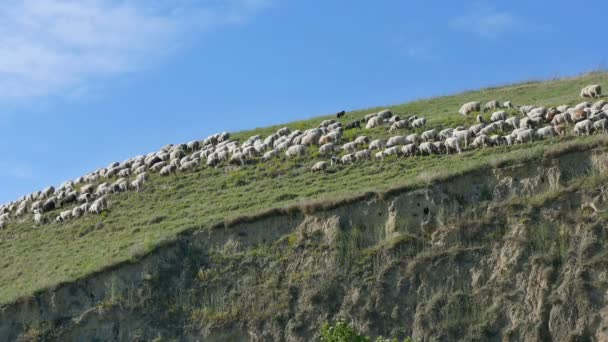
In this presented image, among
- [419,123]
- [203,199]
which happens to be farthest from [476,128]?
[203,199]

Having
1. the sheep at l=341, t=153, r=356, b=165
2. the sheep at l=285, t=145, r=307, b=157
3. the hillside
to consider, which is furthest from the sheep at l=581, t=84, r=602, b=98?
the sheep at l=285, t=145, r=307, b=157

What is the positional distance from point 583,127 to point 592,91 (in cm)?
987

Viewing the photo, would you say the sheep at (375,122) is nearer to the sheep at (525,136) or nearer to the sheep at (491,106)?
the sheep at (491,106)

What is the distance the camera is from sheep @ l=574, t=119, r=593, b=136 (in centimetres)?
4653

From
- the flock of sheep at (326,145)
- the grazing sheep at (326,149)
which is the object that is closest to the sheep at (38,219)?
the flock of sheep at (326,145)

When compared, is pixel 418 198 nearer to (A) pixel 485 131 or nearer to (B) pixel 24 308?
(A) pixel 485 131

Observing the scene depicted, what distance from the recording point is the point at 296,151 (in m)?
55.8

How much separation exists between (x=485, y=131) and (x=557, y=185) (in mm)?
10190

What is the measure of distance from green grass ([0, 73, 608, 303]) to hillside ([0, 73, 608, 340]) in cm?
18

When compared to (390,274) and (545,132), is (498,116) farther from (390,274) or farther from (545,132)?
(390,274)

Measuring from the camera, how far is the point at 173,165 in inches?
2356

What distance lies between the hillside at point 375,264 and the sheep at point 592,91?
10104 millimetres

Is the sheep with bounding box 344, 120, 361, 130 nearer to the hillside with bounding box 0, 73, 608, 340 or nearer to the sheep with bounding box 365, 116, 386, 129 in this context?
the sheep with bounding box 365, 116, 386, 129

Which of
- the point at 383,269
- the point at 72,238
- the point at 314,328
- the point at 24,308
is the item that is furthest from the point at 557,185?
the point at 72,238
